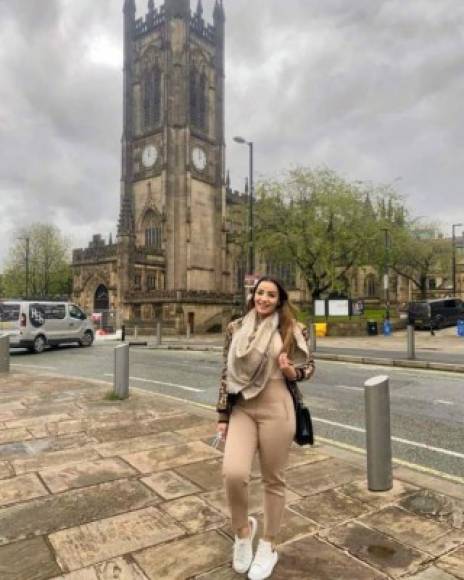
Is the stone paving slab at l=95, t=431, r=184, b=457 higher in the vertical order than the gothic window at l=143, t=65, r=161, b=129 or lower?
lower

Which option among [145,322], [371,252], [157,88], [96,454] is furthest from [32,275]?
[96,454]

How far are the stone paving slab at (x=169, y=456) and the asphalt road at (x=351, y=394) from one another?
5.59 feet

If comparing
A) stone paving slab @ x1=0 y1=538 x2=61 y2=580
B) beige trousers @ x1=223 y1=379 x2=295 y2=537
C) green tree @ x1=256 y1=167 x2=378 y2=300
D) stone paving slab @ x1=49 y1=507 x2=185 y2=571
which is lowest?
stone paving slab @ x1=0 y1=538 x2=61 y2=580

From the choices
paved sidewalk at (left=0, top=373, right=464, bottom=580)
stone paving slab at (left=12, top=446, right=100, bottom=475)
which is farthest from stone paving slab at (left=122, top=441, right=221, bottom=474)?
stone paving slab at (left=12, top=446, right=100, bottom=475)

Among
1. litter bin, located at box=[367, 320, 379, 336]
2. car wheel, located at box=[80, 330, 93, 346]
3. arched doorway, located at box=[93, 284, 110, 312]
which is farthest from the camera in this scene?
arched doorway, located at box=[93, 284, 110, 312]

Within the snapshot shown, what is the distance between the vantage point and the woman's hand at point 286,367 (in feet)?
9.52

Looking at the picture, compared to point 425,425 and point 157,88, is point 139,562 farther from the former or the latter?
point 157,88

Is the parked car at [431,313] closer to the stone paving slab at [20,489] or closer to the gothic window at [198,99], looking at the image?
the stone paving slab at [20,489]

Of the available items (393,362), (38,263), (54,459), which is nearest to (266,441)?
(54,459)

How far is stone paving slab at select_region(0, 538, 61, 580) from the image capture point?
9.61 ft

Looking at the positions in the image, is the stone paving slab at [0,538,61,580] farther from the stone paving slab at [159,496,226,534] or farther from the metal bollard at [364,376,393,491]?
the metal bollard at [364,376,393,491]

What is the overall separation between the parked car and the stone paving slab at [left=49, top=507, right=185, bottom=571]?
33.2m

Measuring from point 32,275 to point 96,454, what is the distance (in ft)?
215

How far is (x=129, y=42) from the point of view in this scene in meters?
59.7
